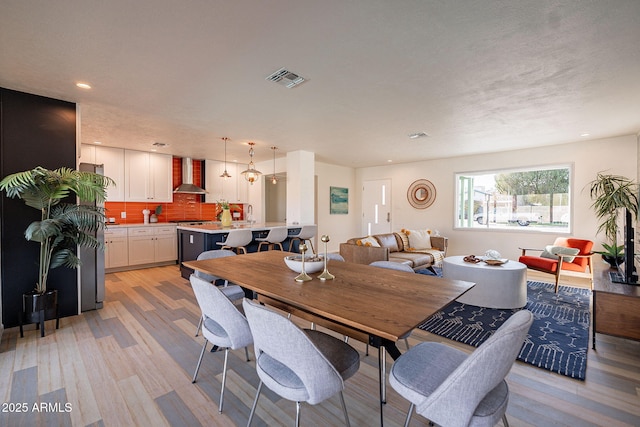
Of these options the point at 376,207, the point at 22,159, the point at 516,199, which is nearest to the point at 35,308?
the point at 22,159

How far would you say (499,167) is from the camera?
6.14m

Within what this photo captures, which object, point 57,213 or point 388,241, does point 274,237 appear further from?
point 57,213

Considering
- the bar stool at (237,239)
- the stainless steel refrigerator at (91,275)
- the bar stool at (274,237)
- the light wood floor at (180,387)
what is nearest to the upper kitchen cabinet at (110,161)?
the stainless steel refrigerator at (91,275)

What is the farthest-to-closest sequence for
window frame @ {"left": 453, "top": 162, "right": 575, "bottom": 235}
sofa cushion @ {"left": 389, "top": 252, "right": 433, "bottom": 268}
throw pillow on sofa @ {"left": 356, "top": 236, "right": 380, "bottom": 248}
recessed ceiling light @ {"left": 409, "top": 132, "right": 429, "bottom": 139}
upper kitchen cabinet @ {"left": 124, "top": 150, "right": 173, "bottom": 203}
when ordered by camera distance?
upper kitchen cabinet @ {"left": 124, "top": 150, "right": 173, "bottom": 203} → window frame @ {"left": 453, "top": 162, "right": 575, "bottom": 235} → throw pillow on sofa @ {"left": 356, "top": 236, "right": 380, "bottom": 248} → sofa cushion @ {"left": 389, "top": 252, "right": 433, "bottom": 268} → recessed ceiling light @ {"left": 409, "top": 132, "right": 429, "bottom": 139}

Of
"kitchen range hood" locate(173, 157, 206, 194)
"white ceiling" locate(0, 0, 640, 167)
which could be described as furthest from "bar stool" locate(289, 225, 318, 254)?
"kitchen range hood" locate(173, 157, 206, 194)

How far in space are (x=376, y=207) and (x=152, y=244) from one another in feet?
18.6

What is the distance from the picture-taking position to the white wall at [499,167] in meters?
4.91

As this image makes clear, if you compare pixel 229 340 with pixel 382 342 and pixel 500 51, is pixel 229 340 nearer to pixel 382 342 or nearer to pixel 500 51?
pixel 382 342

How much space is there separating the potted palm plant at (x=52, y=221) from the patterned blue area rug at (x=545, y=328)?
3.48 metres

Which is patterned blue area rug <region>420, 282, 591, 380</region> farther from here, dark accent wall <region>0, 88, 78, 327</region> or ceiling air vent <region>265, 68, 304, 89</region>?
dark accent wall <region>0, 88, 78, 327</region>

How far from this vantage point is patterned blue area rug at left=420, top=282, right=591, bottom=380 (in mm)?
2387

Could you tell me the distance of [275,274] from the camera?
7.04 ft

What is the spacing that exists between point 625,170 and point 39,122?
27.2 ft

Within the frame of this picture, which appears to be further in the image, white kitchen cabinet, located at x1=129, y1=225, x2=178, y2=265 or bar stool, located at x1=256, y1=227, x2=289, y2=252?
white kitchen cabinet, located at x1=129, y1=225, x2=178, y2=265
